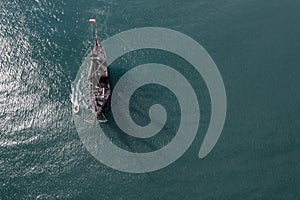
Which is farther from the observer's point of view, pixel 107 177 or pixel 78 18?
pixel 78 18

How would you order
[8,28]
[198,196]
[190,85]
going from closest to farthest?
[198,196], [190,85], [8,28]

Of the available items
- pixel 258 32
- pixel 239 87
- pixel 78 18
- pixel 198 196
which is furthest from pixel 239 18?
pixel 198 196

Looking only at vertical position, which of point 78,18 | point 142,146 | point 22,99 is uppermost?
point 78,18

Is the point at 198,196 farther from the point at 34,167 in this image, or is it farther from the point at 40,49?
the point at 40,49

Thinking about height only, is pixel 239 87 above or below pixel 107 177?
above

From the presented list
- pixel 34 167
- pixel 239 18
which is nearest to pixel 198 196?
pixel 34 167

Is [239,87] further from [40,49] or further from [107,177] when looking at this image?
[40,49]

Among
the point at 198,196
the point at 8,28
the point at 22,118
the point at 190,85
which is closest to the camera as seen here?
the point at 198,196
